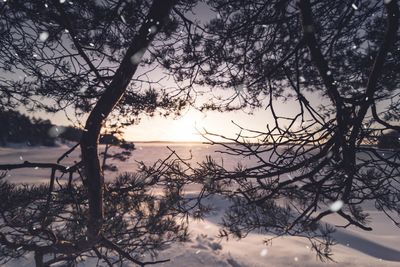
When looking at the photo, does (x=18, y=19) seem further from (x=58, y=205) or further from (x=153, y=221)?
(x=153, y=221)

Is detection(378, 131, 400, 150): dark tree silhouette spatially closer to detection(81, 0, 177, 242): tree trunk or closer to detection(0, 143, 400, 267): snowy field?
detection(81, 0, 177, 242): tree trunk

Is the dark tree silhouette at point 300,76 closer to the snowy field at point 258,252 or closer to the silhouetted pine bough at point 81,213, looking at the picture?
the silhouetted pine bough at point 81,213

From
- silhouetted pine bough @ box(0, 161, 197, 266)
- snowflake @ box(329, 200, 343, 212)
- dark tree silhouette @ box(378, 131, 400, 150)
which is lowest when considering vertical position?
silhouetted pine bough @ box(0, 161, 197, 266)

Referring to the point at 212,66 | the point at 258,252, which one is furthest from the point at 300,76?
the point at 258,252

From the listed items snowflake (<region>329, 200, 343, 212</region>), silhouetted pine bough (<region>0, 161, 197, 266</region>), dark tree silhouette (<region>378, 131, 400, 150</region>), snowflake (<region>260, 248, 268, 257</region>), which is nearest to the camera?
snowflake (<region>329, 200, 343, 212</region>)

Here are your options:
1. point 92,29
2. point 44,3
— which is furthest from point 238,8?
point 44,3

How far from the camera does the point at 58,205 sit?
10.0 ft

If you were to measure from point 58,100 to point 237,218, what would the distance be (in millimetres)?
2096

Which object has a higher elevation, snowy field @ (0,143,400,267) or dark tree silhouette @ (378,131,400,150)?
dark tree silhouette @ (378,131,400,150)

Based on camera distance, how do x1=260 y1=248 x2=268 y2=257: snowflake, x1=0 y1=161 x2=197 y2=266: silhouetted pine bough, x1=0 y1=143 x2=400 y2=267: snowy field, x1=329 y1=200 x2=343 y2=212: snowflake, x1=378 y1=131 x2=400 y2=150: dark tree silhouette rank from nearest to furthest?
1. x1=329 y1=200 x2=343 y2=212: snowflake
2. x1=378 y1=131 x2=400 y2=150: dark tree silhouette
3. x1=0 y1=161 x2=197 y2=266: silhouetted pine bough
4. x1=0 y1=143 x2=400 y2=267: snowy field
5. x1=260 y1=248 x2=268 y2=257: snowflake

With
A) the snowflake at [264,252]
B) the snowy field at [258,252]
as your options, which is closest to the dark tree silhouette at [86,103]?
the snowy field at [258,252]

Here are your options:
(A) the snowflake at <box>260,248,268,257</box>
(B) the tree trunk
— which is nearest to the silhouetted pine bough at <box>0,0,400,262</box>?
(B) the tree trunk

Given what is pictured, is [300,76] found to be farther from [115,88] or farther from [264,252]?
[264,252]

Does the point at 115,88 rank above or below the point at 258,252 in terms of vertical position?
above
